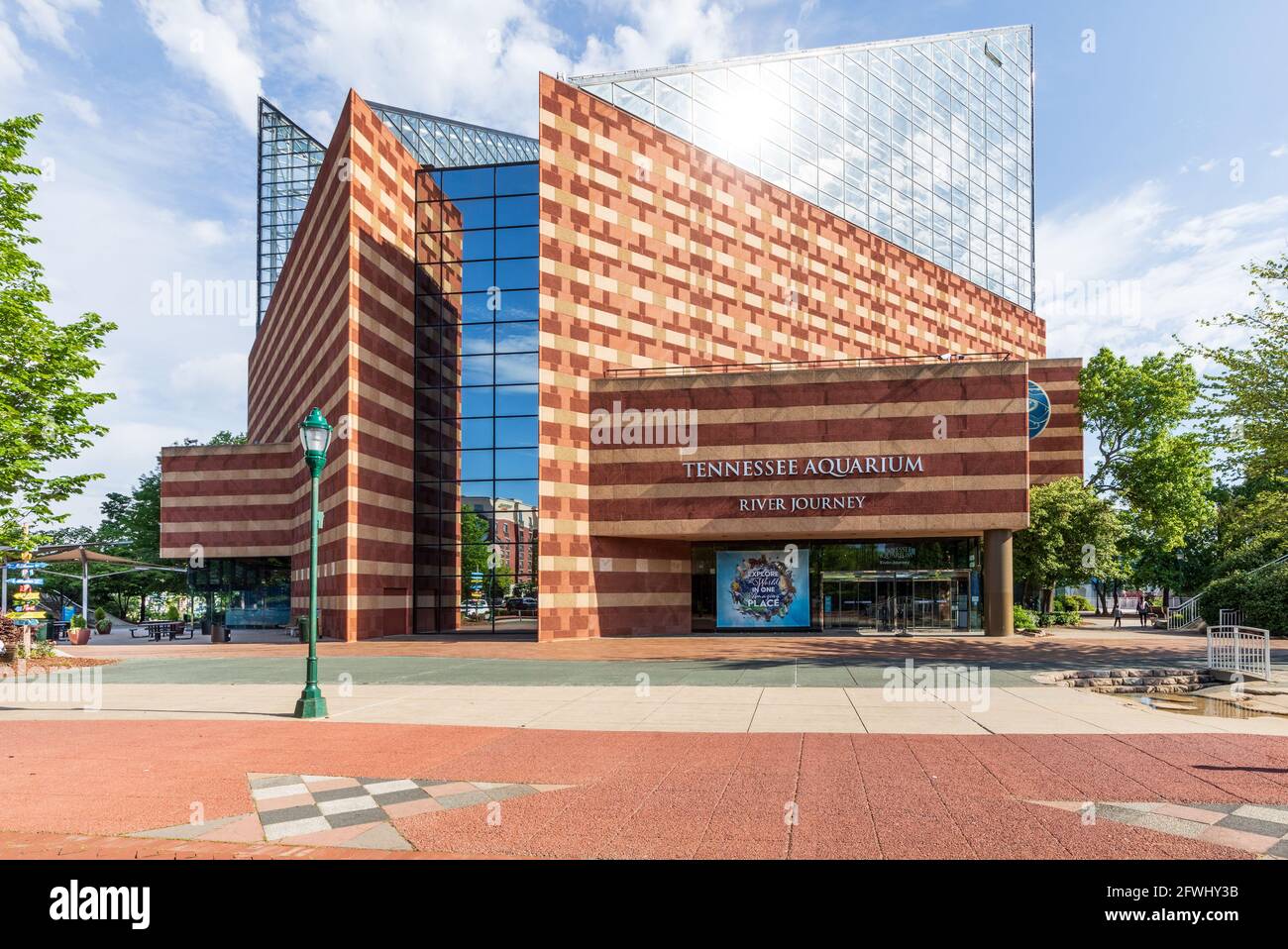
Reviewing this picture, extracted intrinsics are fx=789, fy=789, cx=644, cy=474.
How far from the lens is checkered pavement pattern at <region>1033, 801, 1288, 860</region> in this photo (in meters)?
6.40

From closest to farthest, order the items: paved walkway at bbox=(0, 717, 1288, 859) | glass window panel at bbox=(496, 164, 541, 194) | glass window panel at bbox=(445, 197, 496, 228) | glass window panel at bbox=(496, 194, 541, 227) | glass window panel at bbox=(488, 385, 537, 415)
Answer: paved walkway at bbox=(0, 717, 1288, 859) < glass window panel at bbox=(488, 385, 537, 415) < glass window panel at bbox=(496, 194, 541, 227) < glass window panel at bbox=(496, 164, 541, 194) < glass window panel at bbox=(445, 197, 496, 228)

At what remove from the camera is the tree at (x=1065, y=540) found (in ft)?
118

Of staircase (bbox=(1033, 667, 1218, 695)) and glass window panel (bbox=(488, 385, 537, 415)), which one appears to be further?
glass window panel (bbox=(488, 385, 537, 415))

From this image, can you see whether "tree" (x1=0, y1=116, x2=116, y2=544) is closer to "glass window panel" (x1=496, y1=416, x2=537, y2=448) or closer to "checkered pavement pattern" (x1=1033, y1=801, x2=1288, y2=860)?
"glass window panel" (x1=496, y1=416, x2=537, y2=448)

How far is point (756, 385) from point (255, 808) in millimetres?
26668

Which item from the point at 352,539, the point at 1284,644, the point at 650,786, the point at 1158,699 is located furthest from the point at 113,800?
the point at 1284,644

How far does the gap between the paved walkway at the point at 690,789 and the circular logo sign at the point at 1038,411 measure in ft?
124

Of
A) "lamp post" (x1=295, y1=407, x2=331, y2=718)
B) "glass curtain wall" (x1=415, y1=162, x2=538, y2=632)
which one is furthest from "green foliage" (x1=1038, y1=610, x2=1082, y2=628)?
"lamp post" (x1=295, y1=407, x2=331, y2=718)

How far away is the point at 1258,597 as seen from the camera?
104ft

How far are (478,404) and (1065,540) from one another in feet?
91.3

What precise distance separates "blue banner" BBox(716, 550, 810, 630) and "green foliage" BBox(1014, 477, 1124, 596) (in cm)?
1072

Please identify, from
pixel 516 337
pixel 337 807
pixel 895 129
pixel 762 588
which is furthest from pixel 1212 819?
pixel 895 129

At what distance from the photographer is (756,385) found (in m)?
32.1
